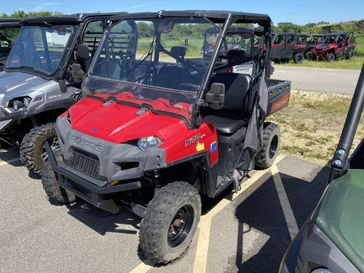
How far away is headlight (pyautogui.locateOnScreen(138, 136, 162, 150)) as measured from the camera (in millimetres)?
2871

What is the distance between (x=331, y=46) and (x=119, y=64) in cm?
2199

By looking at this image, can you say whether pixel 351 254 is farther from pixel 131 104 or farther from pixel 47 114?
pixel 47 114

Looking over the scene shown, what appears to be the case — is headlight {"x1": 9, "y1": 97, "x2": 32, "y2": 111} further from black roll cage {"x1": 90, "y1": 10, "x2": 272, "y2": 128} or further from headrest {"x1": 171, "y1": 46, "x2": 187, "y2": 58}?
headrest {"x1": 171, "y1": 46, "x2": 187, "y2": 58}

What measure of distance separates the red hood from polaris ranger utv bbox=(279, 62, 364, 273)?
1284 millimetres

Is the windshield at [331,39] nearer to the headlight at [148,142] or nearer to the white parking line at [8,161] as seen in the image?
the white parking line at [8,161]

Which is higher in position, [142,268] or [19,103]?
[19,103]

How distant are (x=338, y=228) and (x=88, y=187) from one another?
1882 millimetres

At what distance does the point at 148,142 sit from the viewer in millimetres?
2883

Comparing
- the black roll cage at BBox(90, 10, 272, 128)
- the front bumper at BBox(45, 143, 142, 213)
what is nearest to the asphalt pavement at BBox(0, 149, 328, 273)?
the front bumper at BBox(45, 143, 142, 213)

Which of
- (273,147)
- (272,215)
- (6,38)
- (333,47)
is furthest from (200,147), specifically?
(333,47)

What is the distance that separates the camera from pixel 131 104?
336 centimetres

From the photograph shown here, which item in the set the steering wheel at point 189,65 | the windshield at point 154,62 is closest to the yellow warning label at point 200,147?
the windshield at point 154,62

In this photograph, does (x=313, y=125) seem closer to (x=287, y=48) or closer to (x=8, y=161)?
(x=8, y=161)

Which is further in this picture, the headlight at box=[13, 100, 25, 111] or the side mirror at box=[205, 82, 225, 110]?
the headlight at box=[13, 100, 25, 111]
